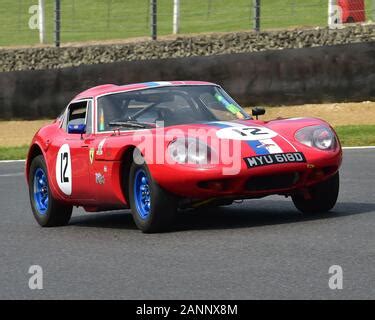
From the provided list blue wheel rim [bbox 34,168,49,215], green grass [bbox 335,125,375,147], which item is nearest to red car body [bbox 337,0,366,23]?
green grass [bbox 335,125,375,147]

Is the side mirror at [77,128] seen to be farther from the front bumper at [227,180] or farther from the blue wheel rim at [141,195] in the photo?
the front bumper at [227,180]

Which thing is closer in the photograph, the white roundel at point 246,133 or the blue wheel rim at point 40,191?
the white roundel at point 246,133

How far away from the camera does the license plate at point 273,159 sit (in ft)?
30.7

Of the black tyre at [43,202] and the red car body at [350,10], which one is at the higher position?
the red car body at [350,10]

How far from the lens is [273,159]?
943cm

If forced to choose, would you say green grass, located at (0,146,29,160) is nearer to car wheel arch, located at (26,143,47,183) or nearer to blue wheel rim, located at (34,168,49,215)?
car wheel arch, located at (26,143,47,183)

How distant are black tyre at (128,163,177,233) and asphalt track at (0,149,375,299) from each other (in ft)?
0.36

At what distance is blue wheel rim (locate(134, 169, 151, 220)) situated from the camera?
969cm

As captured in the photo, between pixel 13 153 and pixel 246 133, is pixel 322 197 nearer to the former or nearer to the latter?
pixel 246 133

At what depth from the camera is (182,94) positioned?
10656 millimetres

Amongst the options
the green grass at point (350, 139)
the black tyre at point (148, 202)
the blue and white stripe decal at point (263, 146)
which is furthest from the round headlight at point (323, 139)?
the green grass at point (350, 139)

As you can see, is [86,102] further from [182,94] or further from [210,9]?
[210,9]

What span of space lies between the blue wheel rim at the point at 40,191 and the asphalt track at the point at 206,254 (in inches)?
7.6

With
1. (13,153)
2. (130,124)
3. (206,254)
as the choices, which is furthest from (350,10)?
(206,254)
